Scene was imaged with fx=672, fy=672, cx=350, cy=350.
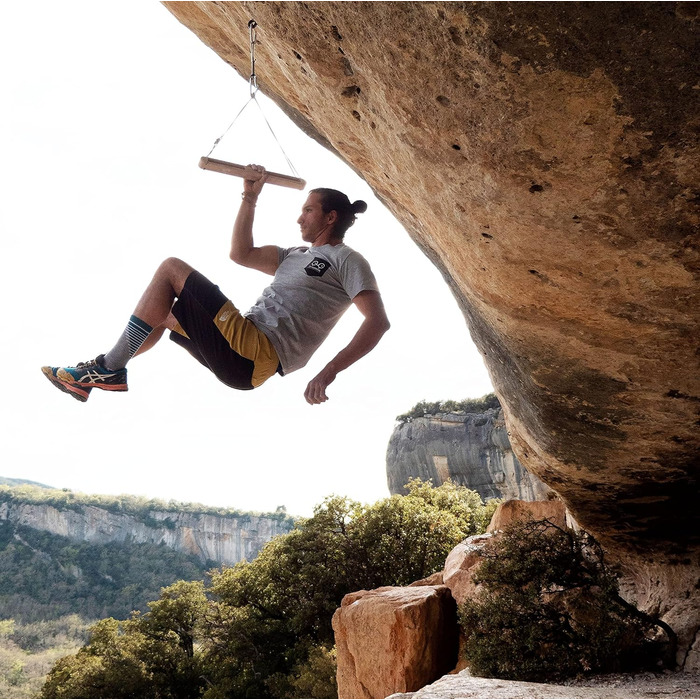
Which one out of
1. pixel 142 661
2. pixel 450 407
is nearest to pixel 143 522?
pixel 450 407

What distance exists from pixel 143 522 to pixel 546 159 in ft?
238

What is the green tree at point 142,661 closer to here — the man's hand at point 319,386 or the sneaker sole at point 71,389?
the sneaker sole at point 71,389

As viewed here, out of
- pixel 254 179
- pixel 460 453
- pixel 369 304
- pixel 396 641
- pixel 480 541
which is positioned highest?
pixel 460 453

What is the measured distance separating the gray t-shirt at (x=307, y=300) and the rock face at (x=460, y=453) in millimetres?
27627

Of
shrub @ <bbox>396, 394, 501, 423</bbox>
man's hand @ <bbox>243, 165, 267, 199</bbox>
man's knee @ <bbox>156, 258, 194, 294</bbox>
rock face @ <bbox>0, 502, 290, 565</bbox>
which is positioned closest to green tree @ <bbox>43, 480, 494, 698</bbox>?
shrub @ <bbox>396, 394, 501, 423</bbox>

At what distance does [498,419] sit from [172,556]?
146 feet

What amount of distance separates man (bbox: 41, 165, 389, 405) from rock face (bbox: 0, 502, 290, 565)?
66064 mm

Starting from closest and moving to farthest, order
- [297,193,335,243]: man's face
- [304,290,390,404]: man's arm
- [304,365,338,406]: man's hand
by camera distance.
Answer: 1. [304,365,338,406]: man's hand
2. [304,290,390,404]: man's arm
3. [297,193,335,243]: man's face

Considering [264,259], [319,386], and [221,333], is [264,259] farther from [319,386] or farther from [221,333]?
[319,386]

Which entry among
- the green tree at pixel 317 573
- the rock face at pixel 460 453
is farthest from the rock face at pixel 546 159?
the rock face at pixel 460 453

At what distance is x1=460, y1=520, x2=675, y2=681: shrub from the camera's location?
6.68 m

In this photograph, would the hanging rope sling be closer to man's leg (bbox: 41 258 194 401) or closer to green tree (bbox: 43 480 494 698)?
man's leg (bbox: 41 258 194 401)

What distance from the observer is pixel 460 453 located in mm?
32719

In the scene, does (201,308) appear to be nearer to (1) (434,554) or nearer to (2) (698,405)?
(2) (698,405)
